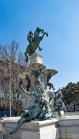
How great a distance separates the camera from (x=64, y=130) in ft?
18.1

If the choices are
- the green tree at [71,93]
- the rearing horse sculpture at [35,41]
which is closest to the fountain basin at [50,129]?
the rearing horse sculpture at [35,41]

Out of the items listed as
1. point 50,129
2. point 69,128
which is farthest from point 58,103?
point 50,129

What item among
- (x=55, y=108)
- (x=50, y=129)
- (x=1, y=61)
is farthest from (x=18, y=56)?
(x=50, y=129)

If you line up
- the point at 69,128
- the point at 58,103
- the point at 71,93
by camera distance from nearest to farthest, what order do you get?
the point at 69,128 → the point at 58,103 → the point at 71,93

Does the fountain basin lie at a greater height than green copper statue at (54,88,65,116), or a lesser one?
lesser

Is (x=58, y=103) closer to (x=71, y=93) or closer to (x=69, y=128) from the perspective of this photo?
(x=69, y=128)

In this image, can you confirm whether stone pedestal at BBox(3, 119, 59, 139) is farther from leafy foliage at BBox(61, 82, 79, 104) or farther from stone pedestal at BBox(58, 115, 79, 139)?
leafy foliage at BBox(61, 82, 79, 104)

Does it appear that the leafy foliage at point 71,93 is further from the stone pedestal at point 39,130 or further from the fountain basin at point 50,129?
the stone pedestal at point 39,130

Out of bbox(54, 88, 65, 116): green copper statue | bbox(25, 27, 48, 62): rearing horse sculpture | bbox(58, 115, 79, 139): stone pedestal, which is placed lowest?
bbox(58, 115, 79, 139): stone pedestal

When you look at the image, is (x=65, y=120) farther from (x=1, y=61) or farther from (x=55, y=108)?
(x=1, y=61)

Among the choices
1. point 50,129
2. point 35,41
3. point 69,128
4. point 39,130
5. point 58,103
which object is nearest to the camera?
point 39,130

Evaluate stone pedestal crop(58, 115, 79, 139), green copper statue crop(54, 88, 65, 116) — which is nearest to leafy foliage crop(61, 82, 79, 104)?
green copper statue crop(54, 88, 65, 116)

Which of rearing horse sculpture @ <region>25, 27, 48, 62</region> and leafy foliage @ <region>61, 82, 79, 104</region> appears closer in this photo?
rearing horse sculpture @ <region>25, 27, 48, 62</region>

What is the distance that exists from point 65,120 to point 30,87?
529 centimetres
